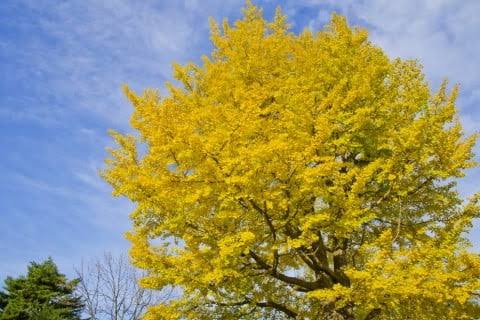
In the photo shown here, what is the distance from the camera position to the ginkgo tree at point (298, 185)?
6.89 metres

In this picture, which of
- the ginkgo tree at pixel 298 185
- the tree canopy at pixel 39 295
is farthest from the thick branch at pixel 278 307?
the tree canopy at pixel 39 295

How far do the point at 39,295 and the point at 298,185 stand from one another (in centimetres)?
2144

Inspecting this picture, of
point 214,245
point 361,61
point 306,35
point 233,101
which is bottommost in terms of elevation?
point 214,245

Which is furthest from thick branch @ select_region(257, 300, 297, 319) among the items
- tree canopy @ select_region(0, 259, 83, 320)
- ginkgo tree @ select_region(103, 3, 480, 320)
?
tree canopy @ select_region(0, 259, 83, 320)

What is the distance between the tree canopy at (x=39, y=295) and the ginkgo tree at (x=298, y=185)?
17704mm

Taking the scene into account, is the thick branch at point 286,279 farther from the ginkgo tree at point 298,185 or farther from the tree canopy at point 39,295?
the tree canopy at point 39,295

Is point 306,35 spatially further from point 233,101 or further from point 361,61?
point 233,101

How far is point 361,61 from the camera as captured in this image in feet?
30.9

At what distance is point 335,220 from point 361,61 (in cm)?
379

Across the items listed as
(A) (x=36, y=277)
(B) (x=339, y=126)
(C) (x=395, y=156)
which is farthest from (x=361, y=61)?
(A) (x=36, y=277)

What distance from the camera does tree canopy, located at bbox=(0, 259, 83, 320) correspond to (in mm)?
23156

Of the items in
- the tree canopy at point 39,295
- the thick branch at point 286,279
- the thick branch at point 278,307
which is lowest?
the thick branch at point 278,307

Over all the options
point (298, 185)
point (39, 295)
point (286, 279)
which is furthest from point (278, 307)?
point (39, 295)

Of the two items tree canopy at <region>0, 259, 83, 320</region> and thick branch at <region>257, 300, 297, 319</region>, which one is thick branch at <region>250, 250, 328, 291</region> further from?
tree canopy at <region>0, 259, 83, 320</region>
